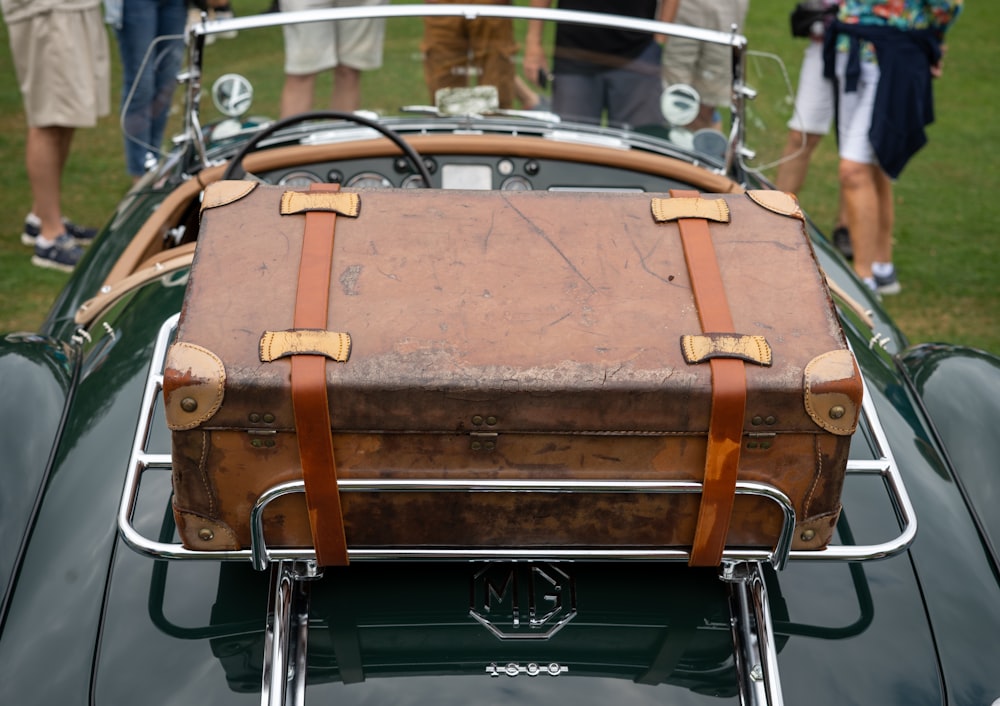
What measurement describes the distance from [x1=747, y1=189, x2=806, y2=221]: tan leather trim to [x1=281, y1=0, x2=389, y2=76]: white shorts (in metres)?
2.09

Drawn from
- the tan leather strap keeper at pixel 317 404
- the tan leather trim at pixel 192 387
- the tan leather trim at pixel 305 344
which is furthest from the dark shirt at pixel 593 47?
the tan leather trim at pixel 192 387

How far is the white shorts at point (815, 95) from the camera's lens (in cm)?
575

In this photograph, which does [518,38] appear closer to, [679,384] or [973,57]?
[679,384]

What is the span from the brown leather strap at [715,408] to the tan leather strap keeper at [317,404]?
2.20 feet

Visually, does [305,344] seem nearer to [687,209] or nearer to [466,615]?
[466,615]

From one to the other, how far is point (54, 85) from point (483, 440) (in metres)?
4.55

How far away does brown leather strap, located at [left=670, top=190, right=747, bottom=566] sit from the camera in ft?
6.04

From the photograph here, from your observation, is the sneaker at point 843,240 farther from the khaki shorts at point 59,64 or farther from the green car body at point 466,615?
the khaki shorts at point 59,64

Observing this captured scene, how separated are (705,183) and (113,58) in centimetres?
637

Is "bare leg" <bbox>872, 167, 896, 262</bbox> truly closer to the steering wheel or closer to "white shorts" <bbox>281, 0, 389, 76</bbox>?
"white shorts" <bbox>281, 0, 389, 76</bbox>

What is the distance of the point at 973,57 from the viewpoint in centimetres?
994

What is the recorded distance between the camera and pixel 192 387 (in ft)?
5.92

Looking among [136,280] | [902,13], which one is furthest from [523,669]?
[902,13]

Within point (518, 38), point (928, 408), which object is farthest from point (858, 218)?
point (928, 408)
